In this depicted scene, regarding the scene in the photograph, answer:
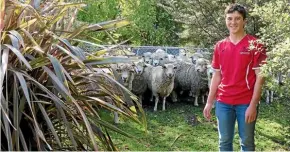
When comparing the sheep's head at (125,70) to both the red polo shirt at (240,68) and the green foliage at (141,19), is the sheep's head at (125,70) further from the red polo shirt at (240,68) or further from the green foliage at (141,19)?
the green foliage at (141,19)

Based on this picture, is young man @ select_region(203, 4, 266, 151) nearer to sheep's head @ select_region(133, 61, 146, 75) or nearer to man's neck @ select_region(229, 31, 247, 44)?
man's neck @ select_region(229, 31, 247, 44)

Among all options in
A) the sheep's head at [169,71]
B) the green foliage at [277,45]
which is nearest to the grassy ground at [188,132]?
the sheep's head at [169,71]

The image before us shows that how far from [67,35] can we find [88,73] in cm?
30

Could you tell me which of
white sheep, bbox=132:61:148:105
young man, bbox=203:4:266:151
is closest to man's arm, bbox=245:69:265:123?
young man, bbox=203:4:266:151

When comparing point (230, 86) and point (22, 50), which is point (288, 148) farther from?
point (22, 50)

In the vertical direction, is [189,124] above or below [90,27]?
below

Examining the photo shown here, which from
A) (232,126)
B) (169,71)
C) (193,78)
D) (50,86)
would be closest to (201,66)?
(193,78)

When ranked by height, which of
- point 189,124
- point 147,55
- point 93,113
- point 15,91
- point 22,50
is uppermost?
point 22,50

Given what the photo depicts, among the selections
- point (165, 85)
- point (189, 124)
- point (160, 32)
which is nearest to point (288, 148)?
point (189, 124)

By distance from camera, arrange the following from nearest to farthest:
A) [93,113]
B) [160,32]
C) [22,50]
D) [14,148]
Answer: [14,148], [22,50], [93,113], [160,32]

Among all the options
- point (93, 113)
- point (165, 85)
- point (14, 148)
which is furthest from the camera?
point (165, 85)

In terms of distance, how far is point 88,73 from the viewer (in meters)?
2.81

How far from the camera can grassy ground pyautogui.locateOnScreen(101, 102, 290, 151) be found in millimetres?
6176

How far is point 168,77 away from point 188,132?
Result: 7.41ft
